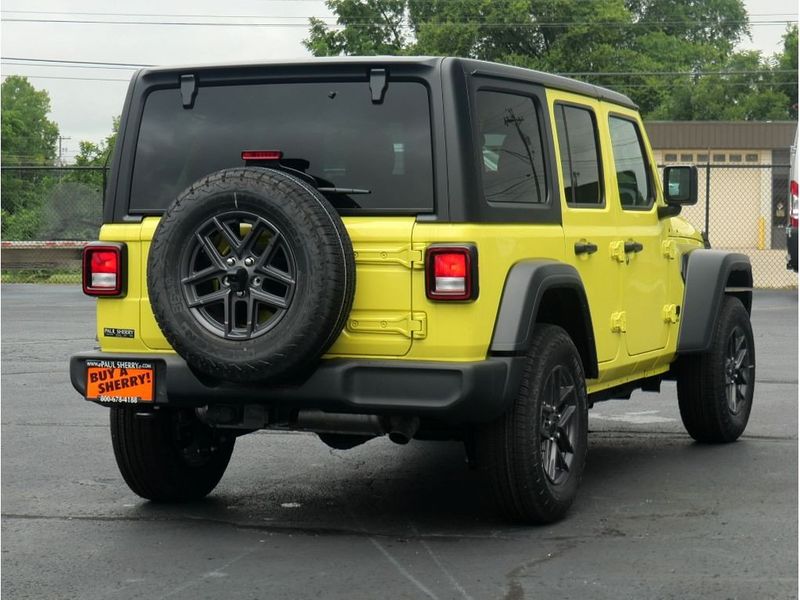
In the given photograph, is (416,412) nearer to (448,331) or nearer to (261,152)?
(448,331)

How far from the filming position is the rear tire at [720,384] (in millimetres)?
8406

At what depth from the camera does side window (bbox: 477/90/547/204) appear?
6.11 metres

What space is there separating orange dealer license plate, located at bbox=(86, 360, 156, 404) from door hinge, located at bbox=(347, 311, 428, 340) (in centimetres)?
93

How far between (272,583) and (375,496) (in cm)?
180

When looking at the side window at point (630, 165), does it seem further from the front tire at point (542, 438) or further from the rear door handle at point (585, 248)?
the front tire at point (542, 438)

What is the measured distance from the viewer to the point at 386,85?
602 cm

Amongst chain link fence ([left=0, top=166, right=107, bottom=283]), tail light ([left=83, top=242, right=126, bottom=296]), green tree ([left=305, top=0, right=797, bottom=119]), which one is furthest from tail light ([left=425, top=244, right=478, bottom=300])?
green tree ([left=305, top=0, right=797, bottom=119])

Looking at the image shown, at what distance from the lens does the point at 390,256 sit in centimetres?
581

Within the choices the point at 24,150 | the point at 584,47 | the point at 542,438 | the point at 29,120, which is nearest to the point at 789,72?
the point at 584,47

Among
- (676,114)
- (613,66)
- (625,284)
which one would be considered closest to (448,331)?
(625,284)

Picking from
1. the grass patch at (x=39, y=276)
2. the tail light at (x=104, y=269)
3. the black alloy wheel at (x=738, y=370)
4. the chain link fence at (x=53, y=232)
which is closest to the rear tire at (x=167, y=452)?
the tail light at (x=104, y=269)

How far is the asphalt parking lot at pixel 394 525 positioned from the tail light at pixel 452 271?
3.45 ft

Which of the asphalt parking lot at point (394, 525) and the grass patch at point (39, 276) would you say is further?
the grass patch at point (39, 276)

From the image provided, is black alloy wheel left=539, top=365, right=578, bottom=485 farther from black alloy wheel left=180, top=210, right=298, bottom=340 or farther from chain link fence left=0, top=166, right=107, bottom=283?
chain link fence left=0, top=166, right=107, bottom=283
